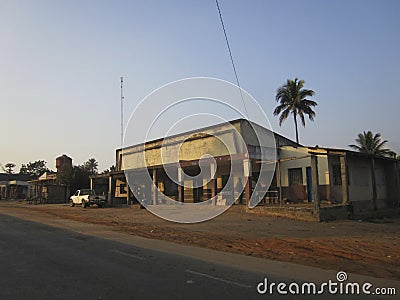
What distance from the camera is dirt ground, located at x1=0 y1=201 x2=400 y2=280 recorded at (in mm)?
8359

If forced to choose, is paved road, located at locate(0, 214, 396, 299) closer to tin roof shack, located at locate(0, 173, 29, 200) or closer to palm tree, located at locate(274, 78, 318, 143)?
palm tree, located at locate(274, 78, 318, 143)

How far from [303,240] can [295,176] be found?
44.6 ft

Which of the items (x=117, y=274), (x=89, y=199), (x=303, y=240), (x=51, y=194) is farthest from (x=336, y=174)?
(x=51, y=194)

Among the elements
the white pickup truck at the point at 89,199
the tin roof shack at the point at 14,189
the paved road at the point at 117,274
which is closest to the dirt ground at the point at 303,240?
the paved road at the point at 117,274

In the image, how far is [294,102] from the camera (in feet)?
128

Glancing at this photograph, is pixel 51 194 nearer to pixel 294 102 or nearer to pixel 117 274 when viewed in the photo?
pixel 294 102

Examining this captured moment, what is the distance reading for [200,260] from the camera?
8.54 m

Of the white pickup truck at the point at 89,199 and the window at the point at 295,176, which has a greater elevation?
the window at the point at 295,176

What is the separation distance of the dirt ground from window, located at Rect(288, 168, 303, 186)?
271 inches

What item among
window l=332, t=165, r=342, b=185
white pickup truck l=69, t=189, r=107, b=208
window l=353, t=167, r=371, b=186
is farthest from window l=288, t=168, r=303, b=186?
white pickup truck l=69, t=189, r=107, b=208

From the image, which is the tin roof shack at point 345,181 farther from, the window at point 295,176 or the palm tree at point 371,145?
the palm tree at point 371,145

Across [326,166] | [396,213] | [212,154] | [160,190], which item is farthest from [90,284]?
[160,190]

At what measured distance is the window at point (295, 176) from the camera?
2448 centimetres

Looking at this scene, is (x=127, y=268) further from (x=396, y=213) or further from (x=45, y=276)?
(x=396, y=213)
